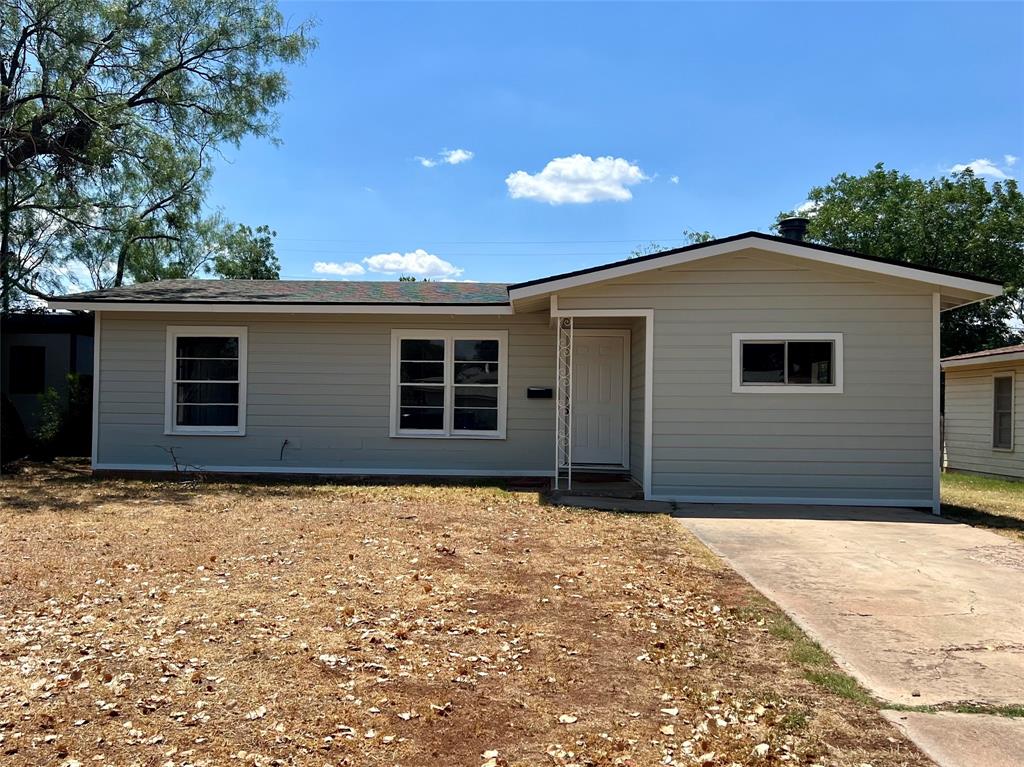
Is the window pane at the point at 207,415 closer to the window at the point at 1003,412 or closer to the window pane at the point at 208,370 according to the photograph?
the window pane at the point at 208,370

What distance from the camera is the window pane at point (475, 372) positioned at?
11.4 meters

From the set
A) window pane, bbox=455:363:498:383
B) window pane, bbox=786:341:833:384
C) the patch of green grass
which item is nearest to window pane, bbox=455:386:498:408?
window pane, bbox=455:363:498:383

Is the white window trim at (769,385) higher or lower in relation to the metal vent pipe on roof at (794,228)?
lower

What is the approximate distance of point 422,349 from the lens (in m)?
11.5

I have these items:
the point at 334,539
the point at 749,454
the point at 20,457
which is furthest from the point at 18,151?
the point at 749,454

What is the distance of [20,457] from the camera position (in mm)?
13289

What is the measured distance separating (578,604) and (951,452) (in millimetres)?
15257

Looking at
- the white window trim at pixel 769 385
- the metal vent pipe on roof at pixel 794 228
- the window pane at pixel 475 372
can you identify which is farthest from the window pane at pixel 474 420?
the metal vent pipe on roof at pixel 794 228

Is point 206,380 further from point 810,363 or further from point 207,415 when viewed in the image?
point 810,363

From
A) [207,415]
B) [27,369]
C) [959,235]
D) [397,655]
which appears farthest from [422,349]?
[959,235]

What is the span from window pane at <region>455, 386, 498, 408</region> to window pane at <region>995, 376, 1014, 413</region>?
408 inches

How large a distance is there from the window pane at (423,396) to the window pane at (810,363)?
517 centimetres

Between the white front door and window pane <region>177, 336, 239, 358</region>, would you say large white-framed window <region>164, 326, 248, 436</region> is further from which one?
the white front door

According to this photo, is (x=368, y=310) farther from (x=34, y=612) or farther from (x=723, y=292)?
(x=34, y=612)
